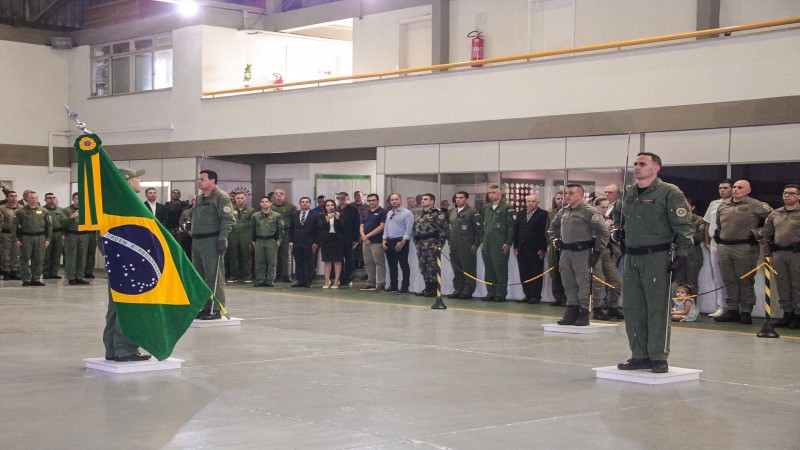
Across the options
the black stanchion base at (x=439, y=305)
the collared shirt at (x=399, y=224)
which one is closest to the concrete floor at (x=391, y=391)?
the black stanchion base at (x=439, y=305)

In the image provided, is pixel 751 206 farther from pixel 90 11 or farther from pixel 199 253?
pixel 90 11

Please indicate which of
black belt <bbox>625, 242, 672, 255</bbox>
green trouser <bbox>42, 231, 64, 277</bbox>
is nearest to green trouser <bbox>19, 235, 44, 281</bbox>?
green trouser <bbox>42, 231, 64, 277</bbox>

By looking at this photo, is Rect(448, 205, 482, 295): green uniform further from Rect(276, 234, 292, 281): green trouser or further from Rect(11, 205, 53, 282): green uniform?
Rect(11, 205, 53, 282): green uniform

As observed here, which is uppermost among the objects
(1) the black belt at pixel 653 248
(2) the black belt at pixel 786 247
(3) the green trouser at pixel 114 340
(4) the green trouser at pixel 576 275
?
(1) the black belt at pixel 653 248

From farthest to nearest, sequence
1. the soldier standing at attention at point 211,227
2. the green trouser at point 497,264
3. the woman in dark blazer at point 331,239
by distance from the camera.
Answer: the woman in dark blazer at point 331,239
the green trouser at point 497,264
the soldier standing at attention at point 211,227

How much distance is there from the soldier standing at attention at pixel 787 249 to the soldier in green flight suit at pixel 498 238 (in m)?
5.14

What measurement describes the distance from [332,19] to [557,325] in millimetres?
16104

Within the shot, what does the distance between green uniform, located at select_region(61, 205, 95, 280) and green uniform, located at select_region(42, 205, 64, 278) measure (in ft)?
1.54

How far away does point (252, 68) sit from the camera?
28641 mm

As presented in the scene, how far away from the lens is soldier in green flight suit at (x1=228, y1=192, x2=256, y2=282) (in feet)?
79.5

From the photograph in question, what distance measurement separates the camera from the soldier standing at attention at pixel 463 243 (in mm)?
20141

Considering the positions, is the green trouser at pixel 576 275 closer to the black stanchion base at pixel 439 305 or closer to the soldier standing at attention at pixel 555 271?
the black stanchion base at pixel 439 305

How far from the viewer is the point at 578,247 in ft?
46.2

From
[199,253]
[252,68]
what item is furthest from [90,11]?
[199,253]
